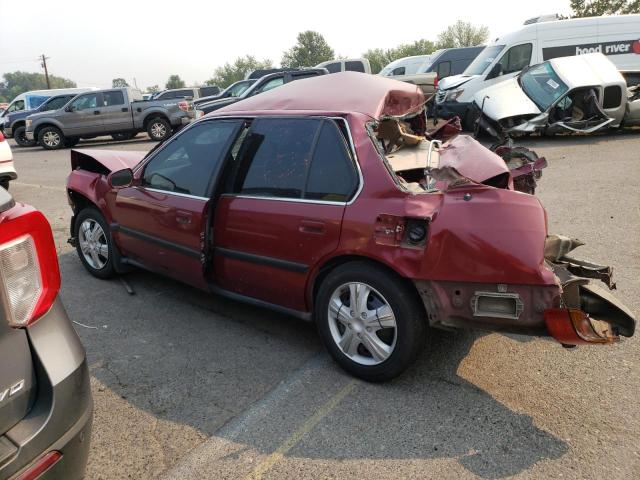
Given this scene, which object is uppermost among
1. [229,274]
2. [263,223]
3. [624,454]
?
[263,223]

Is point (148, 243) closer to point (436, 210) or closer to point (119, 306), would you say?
point (119, 306)

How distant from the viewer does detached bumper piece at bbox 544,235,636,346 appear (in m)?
2.49

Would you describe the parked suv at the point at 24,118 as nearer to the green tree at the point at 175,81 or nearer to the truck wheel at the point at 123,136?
the truck wheel at the point at 123,136

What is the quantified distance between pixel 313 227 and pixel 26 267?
5.25ft

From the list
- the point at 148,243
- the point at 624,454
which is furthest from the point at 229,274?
the point at 624,454

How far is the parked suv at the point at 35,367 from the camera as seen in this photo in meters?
1.68

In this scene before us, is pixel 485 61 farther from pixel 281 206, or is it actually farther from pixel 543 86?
pixel 281 206

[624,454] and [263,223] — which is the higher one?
[263,223]

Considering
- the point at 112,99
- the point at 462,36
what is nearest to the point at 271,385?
the point at 112,99

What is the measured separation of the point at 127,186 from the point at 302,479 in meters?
2.82

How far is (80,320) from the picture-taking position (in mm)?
3949

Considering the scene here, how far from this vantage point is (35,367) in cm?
177

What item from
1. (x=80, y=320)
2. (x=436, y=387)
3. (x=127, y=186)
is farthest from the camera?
(x=127, y=186)

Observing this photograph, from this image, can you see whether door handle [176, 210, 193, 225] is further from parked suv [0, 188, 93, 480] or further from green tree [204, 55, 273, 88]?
green tree [204, 55, 273, 88]
